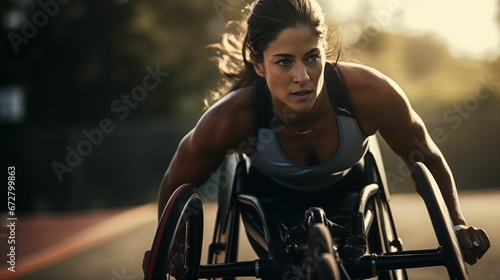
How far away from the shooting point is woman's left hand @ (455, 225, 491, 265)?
282cm

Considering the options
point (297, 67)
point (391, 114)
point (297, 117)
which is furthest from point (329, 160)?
point (297, 67)

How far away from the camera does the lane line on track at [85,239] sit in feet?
28.0

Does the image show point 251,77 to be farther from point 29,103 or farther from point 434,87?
point 434,87

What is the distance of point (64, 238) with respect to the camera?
10789 millimetres

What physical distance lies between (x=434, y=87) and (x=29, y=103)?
47.6 feet

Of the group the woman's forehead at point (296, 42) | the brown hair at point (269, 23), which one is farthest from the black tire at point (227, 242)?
the woman's forehead at point (296, 42)

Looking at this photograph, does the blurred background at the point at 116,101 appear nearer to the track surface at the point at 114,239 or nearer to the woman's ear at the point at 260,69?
the track surface at the point at 114,239

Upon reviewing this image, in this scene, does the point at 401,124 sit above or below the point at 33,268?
below

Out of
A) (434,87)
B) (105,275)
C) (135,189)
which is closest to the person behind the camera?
(105,275)

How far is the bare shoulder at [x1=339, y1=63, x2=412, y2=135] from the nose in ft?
1.16

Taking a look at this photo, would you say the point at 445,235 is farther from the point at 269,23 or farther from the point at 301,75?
the point at 269,23

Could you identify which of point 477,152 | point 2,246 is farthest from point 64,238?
point 477,152

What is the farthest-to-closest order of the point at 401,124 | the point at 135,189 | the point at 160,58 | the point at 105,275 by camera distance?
the point at 160,58
the point at 135,189
the point at 105,275
the point at 401,124

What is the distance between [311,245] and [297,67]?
2.84 feet
